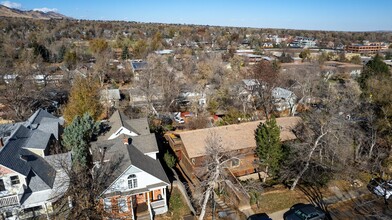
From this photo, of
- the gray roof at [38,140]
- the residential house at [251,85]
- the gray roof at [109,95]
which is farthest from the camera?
the gray roof at [109,95]

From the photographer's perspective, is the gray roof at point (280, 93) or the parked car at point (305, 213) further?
the gray roof at point (280, 93)

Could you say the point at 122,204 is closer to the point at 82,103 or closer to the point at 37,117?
the point at 82,103

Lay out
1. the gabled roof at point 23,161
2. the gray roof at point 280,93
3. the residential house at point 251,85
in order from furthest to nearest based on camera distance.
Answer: the gray roof at point 280,93, the residential house at point 251,85, the gabled roof at point 23,161

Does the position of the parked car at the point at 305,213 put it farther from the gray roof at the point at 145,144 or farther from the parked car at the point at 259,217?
the gray roof at the point at 145,144

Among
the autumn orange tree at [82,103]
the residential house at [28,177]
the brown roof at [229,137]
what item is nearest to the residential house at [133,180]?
the residential house at [28,177]

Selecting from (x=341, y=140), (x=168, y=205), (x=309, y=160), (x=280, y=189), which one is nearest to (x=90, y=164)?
(x=168, y=205)

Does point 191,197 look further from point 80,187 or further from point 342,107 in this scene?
point 342,107

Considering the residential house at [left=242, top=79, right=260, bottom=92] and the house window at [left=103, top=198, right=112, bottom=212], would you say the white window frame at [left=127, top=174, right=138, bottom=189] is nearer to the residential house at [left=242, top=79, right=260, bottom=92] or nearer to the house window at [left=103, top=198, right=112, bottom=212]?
the house window at [left=103, top=198, right=112, bottom=212]
